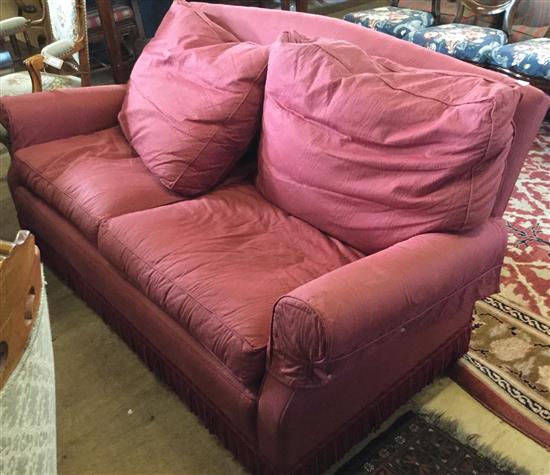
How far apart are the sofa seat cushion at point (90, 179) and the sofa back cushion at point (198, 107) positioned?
0.18 feet

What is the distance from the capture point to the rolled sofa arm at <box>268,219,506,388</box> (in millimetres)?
1050

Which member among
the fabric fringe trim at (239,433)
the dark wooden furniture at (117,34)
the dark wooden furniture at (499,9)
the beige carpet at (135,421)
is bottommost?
the beige carpet at (135,421)

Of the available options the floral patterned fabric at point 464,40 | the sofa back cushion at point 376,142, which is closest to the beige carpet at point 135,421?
the sofa back cushion at point 376,142

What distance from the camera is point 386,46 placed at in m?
1.61

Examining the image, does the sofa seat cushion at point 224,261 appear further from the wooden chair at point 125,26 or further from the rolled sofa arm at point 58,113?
the wooden chair at point 125,26

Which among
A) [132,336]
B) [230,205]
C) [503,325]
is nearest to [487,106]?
[230,205]

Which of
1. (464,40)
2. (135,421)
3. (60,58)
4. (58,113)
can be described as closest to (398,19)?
(464,40)

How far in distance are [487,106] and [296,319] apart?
61 centimetres

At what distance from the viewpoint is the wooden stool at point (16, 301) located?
0.57m

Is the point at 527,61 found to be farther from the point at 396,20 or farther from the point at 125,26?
the point at 125,26

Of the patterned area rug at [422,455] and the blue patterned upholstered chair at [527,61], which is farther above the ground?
the blue patterned upholstered chair at [527,61]

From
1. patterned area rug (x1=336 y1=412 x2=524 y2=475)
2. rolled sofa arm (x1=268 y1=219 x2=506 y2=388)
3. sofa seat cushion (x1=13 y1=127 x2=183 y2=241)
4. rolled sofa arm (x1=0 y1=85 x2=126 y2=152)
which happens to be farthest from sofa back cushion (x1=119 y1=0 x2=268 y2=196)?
patterned area rug (x1=336 y1=412 x2=524 y2=475)

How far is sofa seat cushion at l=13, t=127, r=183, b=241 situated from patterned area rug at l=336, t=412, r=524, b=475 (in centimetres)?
91

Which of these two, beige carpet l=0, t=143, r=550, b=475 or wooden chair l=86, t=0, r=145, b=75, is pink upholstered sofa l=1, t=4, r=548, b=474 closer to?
beige carpet l=0, t=143, r=550, b=475
